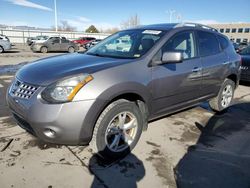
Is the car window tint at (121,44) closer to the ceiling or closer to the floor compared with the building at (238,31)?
closer to the floor

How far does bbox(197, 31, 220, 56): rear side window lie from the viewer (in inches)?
166

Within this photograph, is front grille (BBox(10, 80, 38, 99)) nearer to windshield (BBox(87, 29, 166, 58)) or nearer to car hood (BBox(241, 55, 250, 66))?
windshield (BBox(87, 29, 166, 58))

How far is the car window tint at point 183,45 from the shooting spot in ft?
11.8

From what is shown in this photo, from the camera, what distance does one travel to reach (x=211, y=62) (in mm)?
4328

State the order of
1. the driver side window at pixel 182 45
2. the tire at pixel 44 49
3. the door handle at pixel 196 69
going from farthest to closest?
the tire at pixel 44 49, the door handle at pixel 196 69, the driver side window at pixel 182 45

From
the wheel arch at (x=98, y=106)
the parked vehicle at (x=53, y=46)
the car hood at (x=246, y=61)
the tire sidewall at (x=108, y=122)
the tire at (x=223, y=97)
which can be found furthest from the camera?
the parked vehicle at (x=53, y=46)

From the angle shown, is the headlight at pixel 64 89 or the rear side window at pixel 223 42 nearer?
the headlight at pixel 64 89

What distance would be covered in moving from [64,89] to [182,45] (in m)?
2.23

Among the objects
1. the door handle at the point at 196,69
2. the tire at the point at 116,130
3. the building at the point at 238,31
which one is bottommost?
the tire at the point at 116,130

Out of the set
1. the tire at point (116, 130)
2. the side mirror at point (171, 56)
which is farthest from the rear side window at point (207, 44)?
the tire at point (116, 130)

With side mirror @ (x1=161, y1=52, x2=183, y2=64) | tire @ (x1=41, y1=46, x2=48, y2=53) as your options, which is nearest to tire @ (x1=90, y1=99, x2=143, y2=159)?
side mirror @ (x1=161, y1=52, x2=183, y2=64)

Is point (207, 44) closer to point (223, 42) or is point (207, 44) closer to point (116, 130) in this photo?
point (223, 42)

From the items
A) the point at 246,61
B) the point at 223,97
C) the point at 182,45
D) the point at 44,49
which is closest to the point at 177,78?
the point at 182,45

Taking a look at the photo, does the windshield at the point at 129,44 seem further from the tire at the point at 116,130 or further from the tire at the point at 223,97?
the tire at the point at 223,97
